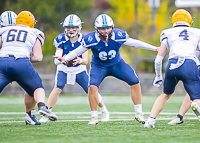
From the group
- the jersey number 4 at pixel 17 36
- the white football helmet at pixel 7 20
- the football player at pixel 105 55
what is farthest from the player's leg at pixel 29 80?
the white football helmet at pixel 7 20

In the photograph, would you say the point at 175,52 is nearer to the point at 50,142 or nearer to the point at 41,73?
the point at 50,142

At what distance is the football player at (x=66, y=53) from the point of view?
7.29 m

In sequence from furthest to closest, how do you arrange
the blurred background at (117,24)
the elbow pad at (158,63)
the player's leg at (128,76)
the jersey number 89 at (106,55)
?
the blurred background at (117,24) < the player's leg at (128,76) < the jersey number 89 at (106,55) < the elbow pad at (158,63)

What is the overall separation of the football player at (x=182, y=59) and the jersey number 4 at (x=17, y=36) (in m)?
1.81

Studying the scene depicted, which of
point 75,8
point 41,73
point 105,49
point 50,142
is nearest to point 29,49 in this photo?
point 105,49

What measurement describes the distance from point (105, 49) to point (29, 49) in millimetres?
1114

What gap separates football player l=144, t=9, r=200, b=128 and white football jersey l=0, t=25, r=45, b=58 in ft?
5.70

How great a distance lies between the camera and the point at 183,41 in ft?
18.8

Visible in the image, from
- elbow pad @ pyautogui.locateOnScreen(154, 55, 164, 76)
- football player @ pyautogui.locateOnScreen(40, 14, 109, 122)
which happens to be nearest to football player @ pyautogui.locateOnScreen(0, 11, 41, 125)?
football player @ pyautogui.locateOnScreen(40, 14, 109, 122)

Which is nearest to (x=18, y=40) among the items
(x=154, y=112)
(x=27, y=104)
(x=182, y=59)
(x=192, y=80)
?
(x=27, y=104)

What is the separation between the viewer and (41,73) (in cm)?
1525

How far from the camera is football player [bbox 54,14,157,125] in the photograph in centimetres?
635

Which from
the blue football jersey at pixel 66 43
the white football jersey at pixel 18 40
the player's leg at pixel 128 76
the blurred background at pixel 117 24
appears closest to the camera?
the white football jersey at pixel 18 40

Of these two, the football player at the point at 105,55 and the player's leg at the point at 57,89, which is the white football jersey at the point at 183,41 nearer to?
the football player at the point at 105,55
